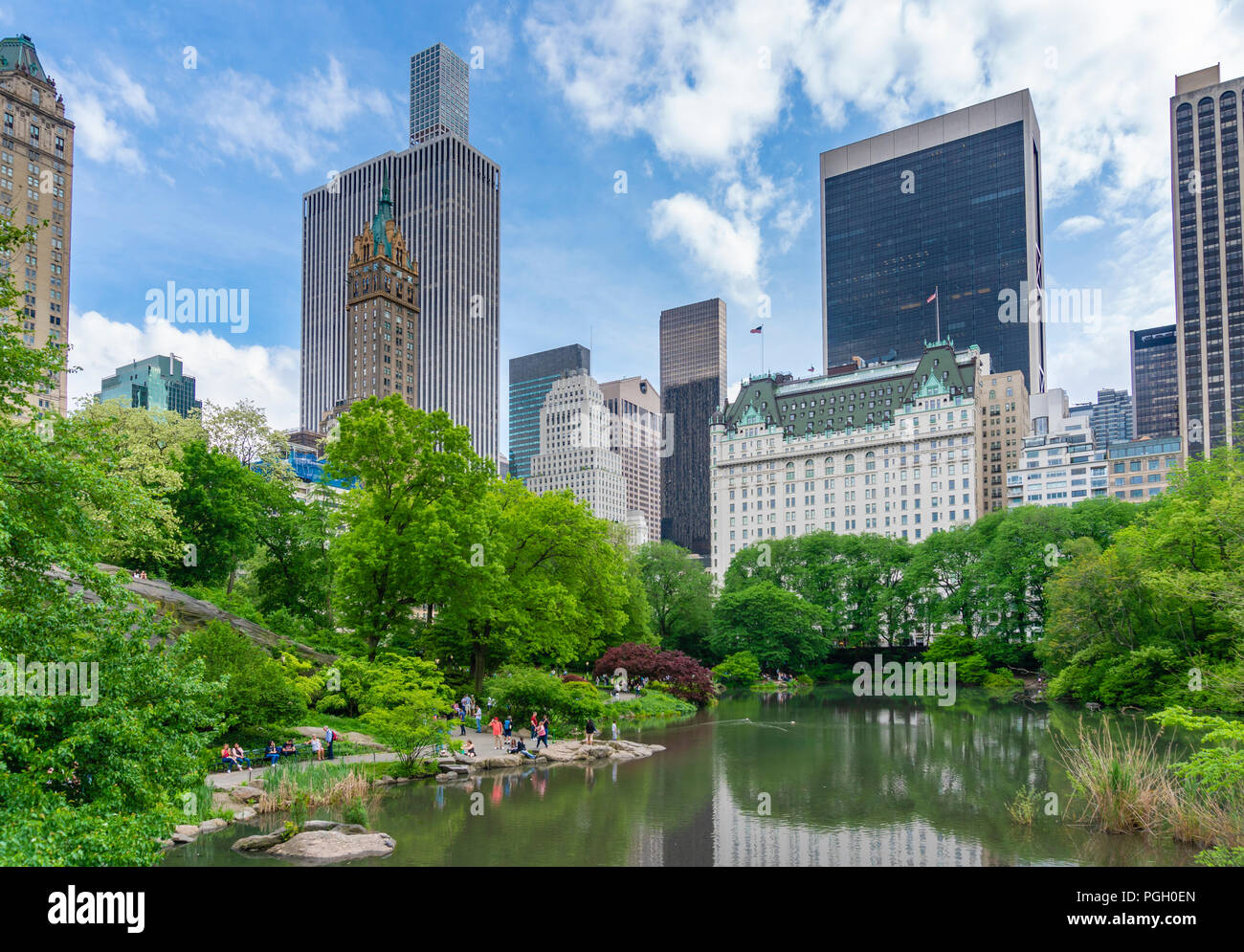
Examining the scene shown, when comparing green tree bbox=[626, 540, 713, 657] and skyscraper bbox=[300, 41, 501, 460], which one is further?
skyscraper bbox=[300, 41, 501, 460]

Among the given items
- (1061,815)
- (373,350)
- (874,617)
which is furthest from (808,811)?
(373,350)

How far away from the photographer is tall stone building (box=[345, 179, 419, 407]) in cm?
15250

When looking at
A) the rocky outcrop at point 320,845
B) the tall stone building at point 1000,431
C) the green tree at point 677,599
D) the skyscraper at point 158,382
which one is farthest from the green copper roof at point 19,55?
the tall stone building at point 1000,431

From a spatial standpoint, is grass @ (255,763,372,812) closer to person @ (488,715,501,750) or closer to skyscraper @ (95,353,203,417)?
person @ (488,715,501,750)

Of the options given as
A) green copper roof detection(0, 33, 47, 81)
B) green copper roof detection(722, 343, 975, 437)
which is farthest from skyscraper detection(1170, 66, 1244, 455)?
green copper roof detection(0, 33, 47, 81)

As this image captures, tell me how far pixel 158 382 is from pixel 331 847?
180 m

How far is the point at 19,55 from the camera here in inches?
4663

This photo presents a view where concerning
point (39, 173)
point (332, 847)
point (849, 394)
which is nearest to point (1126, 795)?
point (332, 847)

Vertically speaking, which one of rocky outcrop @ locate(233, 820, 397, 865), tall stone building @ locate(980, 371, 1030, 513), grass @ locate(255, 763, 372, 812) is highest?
tall stone building @ locate(980, 371, 1030, 513)

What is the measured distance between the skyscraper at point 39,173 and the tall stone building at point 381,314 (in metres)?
45.9

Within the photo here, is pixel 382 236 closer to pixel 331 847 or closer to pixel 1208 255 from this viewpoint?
pixel 1208 255

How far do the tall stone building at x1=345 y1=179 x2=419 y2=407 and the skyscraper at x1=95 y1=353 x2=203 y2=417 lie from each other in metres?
45.1

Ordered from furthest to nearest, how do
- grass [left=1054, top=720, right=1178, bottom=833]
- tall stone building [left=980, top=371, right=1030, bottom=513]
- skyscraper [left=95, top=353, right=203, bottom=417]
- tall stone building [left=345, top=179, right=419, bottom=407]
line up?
skyscraper [left=95, top=353, right=203, bottom=417], tall stone building [left=980, top=371, right=1030, bottom=513], tall stone building [left=345, top=179, right=419, bottom=407], grass [left=1054, top=720, right=1178, bottom=833]
